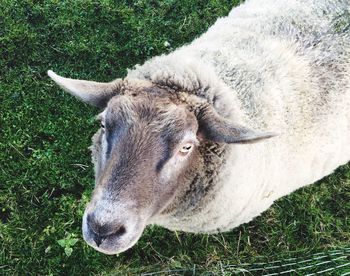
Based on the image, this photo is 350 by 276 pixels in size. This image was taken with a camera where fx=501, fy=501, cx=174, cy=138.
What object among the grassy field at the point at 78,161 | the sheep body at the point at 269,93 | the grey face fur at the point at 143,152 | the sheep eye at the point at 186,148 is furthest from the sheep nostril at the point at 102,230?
the grassy field at the point at 78,161

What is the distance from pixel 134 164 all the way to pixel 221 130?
54 centimetres

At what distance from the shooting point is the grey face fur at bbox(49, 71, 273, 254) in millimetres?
2709

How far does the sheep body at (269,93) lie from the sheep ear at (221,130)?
0.59 ft

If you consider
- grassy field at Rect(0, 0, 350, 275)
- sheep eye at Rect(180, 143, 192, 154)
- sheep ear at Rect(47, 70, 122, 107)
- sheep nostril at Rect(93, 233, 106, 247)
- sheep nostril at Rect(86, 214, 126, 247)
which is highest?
sheep eye at Rect(180, 143, 192, 154)

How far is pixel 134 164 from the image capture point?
2.77 m

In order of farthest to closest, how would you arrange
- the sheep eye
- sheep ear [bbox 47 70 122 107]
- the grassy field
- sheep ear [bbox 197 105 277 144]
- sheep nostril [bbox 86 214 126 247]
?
the grassy field < sheep ear [bbox 47 70 122 107] < the sheep eye < sheep ear [bbox 197 105 277 144] < sheep nostril [bbox 86 214 126 247]

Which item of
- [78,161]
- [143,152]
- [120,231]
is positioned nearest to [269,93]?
[143,152]

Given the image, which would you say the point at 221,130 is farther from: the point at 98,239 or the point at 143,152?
the point at 98,239

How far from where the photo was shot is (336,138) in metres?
3.83

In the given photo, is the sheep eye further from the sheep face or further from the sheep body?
the sheep body

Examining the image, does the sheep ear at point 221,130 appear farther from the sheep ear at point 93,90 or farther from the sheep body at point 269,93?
the sheep ear at point 93,90

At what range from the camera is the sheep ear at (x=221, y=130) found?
9.14 ft

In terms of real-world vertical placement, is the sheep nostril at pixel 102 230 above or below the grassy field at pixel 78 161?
above

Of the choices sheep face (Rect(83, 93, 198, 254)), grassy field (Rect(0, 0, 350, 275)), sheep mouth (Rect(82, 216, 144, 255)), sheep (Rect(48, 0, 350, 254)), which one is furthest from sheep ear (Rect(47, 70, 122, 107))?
grassy field (Rect(0, 0, 350, 275))
